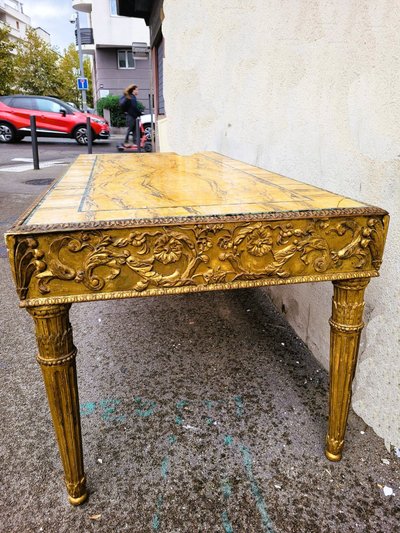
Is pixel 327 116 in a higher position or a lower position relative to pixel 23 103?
lower

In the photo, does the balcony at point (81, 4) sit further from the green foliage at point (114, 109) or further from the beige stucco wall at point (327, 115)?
the beige stucco wall at point (327, 115)

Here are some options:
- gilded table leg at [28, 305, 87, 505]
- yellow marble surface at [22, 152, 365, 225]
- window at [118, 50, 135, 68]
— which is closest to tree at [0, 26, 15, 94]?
window at [118, 50, 135, 68]

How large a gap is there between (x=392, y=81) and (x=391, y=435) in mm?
1165

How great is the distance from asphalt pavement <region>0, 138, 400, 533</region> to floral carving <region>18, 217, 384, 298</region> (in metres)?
0.67

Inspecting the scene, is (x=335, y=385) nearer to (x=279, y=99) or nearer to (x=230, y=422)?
(x=230, y=422)

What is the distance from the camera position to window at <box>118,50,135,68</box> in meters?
20.5

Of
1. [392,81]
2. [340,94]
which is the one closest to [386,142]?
[392,81]

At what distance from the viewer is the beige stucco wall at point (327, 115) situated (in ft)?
4.43

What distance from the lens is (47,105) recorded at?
12.3 meters

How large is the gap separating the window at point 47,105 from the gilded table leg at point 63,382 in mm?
12892

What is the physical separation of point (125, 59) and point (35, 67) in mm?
7464

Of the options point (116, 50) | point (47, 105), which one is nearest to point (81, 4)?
point (116, 50)

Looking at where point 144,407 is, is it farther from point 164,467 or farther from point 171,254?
point 171,254

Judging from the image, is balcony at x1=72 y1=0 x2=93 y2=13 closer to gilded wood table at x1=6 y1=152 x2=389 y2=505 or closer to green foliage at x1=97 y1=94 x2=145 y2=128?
green foliage at x1=97 y1=94 x2=145 y2=128
